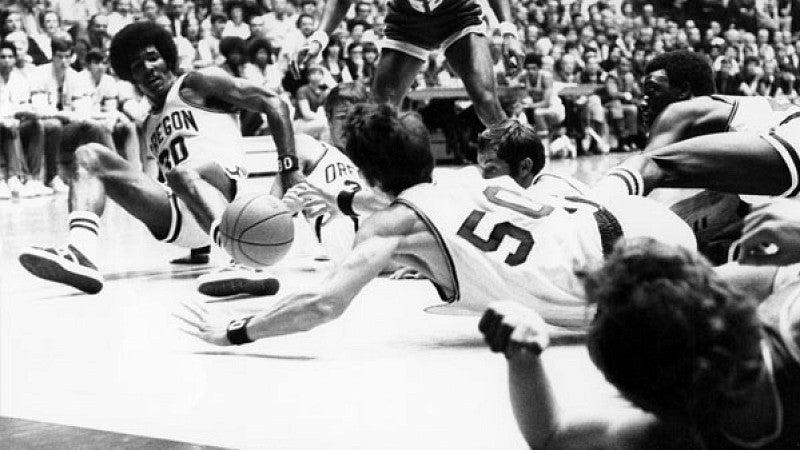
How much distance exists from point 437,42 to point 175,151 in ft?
4.97

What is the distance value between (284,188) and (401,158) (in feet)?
6.55

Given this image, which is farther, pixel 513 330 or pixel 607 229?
pixel 607 229

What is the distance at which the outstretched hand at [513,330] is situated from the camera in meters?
1.62

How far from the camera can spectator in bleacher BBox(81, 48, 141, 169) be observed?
40.5 ft

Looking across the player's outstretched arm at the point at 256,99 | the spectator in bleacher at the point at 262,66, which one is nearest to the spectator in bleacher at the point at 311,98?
the spectator in bleacher at the point at 262,66

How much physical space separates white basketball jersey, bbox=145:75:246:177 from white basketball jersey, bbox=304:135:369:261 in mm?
363

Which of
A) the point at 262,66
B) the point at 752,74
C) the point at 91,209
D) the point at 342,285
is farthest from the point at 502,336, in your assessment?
the point at 752,74

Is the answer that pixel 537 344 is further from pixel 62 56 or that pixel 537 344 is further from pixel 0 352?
pixel 62 56

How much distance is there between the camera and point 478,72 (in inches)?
226

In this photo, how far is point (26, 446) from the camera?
2.53 m

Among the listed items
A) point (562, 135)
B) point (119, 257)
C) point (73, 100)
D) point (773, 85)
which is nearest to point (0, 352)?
point (119, 257)

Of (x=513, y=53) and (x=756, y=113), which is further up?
(x=513, y=53)

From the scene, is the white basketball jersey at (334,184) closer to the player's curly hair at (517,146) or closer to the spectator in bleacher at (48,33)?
the player's curly hair at (517,146)

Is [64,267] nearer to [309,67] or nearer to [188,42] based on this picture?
[309,67]
